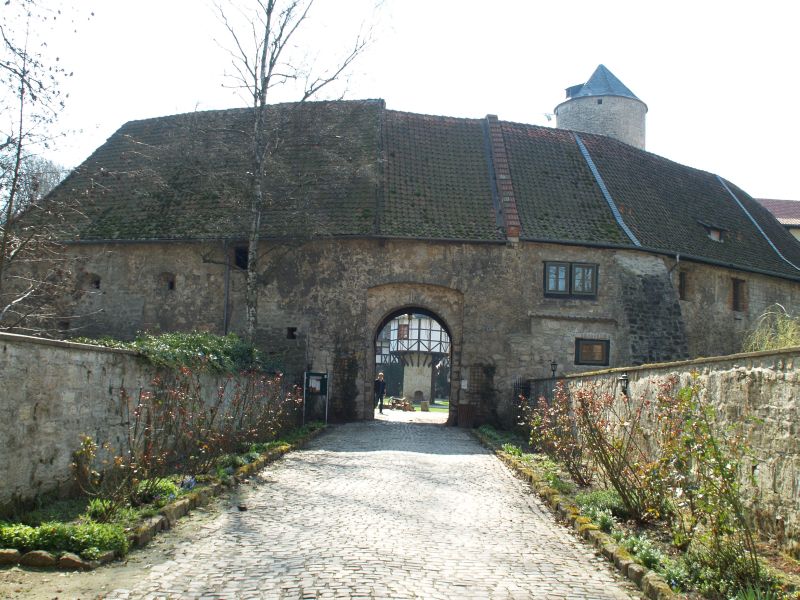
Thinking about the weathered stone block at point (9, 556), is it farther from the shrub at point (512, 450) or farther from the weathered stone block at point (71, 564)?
the shrub at point (512, 450)

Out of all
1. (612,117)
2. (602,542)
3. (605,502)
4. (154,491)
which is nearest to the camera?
(602,542)

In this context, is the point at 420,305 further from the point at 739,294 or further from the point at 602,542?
the point at 602,542

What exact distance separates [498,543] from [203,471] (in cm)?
471

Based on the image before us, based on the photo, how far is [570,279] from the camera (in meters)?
23.9

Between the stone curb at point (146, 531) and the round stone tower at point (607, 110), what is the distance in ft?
126

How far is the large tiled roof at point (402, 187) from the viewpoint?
2388 centimetres

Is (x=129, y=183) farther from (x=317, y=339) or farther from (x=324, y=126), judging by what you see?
(x=317, y=339)

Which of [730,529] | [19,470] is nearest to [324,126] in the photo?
[19,470]

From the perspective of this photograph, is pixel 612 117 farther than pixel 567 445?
Yes

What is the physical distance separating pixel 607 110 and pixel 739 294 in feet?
67.8

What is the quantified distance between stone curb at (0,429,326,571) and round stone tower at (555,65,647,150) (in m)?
38.5

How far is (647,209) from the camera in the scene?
26.7 metres

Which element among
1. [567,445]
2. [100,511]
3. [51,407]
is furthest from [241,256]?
[100,511]

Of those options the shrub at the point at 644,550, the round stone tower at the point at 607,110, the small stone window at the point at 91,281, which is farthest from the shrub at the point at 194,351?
the round stone tower at the point at 607,110
